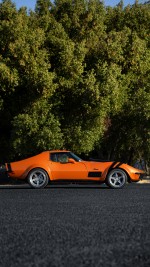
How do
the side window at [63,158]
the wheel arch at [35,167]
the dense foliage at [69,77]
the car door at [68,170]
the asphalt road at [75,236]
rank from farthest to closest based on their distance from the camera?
the dense foliage at [69,77] < the side window at [63,158] < the car door at [68,170] < the wheel arch at [35,167] < the asphalt road at [75,236]

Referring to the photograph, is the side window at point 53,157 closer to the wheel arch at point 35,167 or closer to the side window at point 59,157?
the side window at point 59,157

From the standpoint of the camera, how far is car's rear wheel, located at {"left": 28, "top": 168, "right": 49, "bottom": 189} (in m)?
19.1

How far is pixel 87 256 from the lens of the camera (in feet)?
18.1

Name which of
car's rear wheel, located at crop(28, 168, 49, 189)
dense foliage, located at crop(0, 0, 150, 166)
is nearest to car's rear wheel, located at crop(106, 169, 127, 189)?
car's rear wheel, located at crop(28, 168, 49, 189)

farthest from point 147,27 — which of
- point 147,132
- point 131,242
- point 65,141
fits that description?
point 131,242

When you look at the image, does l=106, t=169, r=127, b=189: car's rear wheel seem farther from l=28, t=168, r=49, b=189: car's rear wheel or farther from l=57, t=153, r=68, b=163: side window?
A: l=28, t=168, r=49, b=189: car's rear wheel

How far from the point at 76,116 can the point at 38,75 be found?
359 centimetres

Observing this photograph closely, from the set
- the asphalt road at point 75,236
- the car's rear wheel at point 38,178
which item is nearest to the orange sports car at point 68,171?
the car's rear wheel at point 38,178

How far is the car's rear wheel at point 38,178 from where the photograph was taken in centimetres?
1908

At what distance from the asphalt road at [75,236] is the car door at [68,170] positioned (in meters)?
7.78

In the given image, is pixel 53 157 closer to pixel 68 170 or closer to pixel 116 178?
pixel 68 170

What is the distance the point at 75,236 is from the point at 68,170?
1245 centimetres

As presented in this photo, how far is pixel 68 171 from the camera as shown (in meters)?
19.4

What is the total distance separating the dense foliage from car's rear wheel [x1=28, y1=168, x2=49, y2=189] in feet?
24.2
